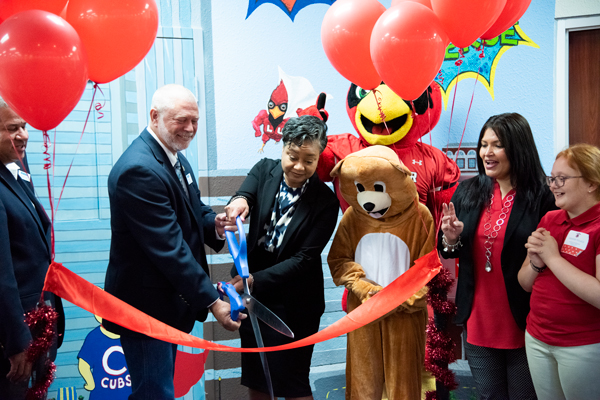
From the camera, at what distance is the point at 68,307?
270 centimetres

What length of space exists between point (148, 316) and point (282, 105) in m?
1.67

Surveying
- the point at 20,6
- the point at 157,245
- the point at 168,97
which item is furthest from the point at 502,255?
the point at 20,6

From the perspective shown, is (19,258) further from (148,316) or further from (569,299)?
(569,299)

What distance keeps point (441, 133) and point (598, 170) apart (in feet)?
4.46

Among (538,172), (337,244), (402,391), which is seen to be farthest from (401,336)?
(538,172)

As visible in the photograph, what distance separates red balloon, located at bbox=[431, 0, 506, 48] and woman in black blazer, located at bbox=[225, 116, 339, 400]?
0.65 metres

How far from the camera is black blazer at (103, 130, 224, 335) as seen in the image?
1771mm

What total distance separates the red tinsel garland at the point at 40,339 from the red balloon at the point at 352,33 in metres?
1.52

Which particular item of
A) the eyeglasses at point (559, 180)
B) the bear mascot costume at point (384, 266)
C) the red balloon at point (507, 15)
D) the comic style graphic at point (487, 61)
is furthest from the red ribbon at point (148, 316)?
the comic style graphic at point (487, 61)

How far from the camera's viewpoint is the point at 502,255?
79.3 inches

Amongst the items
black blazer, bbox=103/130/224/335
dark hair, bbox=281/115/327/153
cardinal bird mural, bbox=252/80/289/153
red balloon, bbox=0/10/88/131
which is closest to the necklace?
dark hair, bbox=281/115/327/153

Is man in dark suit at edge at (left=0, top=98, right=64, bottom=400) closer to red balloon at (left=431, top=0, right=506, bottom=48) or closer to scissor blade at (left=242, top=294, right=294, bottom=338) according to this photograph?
scissor blade at (left=242, top=294, right=294, bottom=338)

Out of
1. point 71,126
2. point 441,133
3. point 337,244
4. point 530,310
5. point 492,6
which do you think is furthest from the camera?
point 441,133

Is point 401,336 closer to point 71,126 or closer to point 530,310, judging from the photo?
point 530,310
